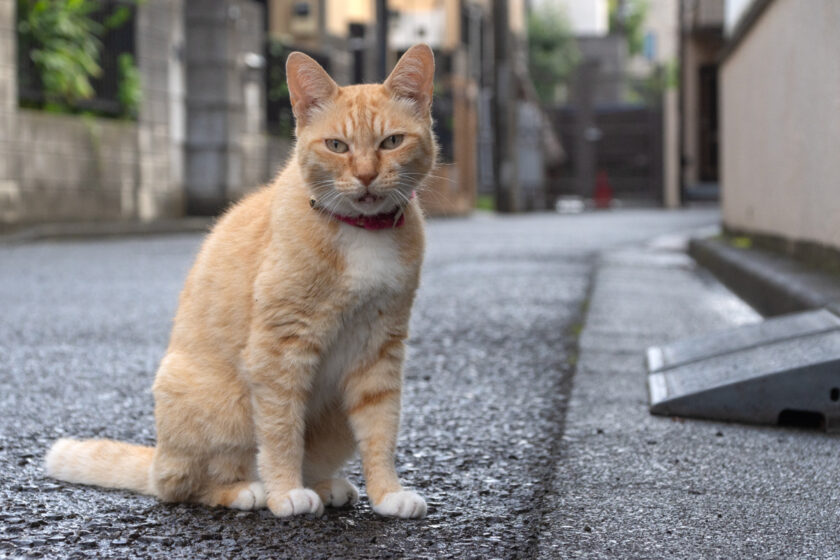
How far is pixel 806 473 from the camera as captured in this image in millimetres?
2361

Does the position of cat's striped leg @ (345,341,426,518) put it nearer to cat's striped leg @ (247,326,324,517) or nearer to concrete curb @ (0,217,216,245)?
cat's striped leg @ (247,326,324,517)

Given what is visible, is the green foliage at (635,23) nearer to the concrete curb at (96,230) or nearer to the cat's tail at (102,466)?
the concrete curb at (96,230)

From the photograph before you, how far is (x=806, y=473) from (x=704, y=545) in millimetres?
610

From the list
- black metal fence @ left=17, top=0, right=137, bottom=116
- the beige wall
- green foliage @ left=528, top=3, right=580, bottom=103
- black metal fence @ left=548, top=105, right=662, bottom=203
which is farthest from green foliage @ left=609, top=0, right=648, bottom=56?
the beige wall

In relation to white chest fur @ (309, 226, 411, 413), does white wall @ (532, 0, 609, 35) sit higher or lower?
higher

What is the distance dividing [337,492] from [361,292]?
1.41 ft

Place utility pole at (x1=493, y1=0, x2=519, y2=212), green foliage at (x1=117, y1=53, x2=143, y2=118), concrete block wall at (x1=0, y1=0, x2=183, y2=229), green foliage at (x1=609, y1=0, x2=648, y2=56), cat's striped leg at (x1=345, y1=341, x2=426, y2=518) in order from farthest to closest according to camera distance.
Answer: green foliage at (x1=609, y1=0, x2=648, y2=56) < utility pole at (x1=493, y1=0, x2=519, y2=212) < green foliage at (x1=117, y1=53, x2=143, y2=118) < concrete block wall at (x1=0, y1=0, x2=183, y2=229) < cat's striped leg at (x1=345, y1=341, x2=426, y2=518)

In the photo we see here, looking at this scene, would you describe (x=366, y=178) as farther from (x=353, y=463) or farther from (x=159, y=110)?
(x=159, y=110)

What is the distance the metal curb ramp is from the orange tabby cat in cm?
110

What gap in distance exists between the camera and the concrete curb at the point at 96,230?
10.3m

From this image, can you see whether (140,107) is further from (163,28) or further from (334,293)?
(334,293)

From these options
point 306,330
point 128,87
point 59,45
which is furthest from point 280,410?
point 128,87

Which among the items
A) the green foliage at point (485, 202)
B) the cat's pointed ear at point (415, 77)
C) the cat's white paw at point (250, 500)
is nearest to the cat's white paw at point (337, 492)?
the cat's white paw at point (250, 500)

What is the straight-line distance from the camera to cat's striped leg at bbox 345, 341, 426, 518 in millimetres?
2174
